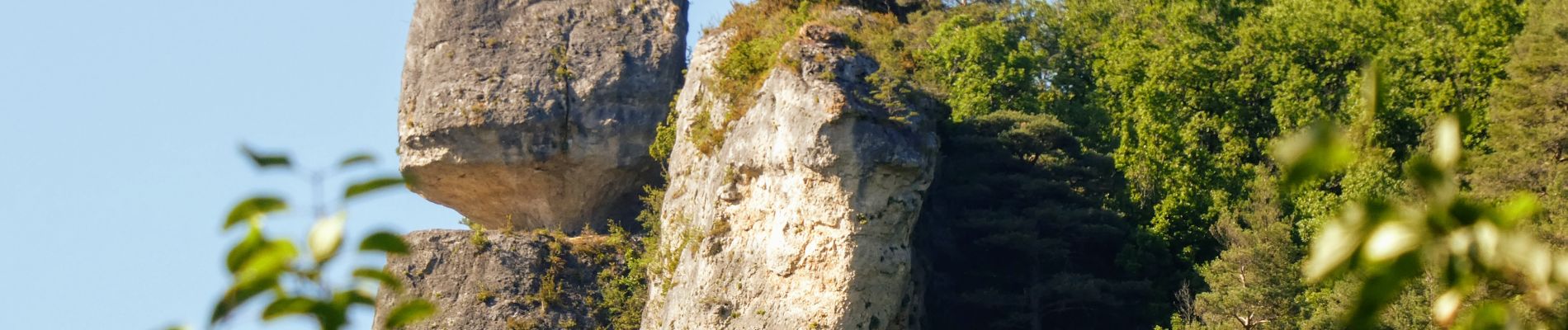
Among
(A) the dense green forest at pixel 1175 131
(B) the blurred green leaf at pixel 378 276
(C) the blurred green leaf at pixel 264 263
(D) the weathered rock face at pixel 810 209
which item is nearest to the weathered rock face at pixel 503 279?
(D) the weathered rock face at pixel 810 209

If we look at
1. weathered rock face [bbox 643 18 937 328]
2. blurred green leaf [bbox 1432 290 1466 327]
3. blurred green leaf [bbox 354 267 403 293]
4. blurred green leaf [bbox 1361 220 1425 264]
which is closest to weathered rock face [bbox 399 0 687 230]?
weathered rock face [bbox 643 18 937 328]

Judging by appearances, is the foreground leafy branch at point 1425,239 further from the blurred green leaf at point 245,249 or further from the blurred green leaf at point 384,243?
the blurred green leaf at point 245,249

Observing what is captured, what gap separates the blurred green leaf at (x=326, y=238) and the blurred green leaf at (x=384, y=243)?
0.11 ft

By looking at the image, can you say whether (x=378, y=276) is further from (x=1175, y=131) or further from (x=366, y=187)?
(x=1175, y=131)

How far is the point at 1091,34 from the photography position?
35.1 metres

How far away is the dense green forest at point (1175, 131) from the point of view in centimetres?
2533

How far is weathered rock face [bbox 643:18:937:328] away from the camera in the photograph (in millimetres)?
23156

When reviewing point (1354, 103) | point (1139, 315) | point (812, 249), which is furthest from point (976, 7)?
point (812, 249)

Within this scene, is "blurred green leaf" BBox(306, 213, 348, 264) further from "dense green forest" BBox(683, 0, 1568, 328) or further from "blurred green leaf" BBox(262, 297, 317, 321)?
"dense green forest" BBox(683, 0, 1568, 328)

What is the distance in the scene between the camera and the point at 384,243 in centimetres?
300

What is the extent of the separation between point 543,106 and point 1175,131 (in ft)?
30.0

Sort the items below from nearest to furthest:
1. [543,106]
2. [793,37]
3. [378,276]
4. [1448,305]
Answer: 1. [1448,305]
2. [378,276]
3. [793,37]
4. [543,106]

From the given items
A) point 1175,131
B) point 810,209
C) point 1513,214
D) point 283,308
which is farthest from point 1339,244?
point 1175,131

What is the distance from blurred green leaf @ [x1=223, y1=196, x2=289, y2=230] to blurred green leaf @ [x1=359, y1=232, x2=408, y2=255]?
0.15 m
